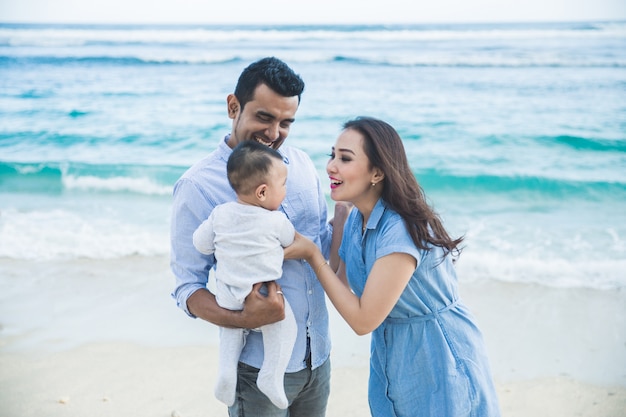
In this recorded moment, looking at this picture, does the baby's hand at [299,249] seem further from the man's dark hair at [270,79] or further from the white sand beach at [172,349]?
the white sand beach at [172,349]

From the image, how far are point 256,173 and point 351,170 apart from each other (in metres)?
0.45

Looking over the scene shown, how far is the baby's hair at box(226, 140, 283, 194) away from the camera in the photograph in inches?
86.8

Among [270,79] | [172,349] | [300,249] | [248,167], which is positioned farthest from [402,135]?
[248,167]

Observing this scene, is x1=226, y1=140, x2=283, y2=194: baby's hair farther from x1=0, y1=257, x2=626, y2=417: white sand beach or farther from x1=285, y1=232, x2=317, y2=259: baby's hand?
x1=0, y1=257, x2=626, y2=417: white sand beach

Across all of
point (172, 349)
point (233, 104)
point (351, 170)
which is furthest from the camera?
point (172, 349)

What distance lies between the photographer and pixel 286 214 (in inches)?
98.0

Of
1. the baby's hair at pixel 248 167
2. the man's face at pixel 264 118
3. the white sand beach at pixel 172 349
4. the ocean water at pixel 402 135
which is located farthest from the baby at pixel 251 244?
the ocean water at pixel 402 135

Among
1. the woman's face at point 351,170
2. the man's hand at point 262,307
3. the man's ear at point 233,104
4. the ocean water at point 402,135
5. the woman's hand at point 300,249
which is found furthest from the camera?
the ocean water at point 402,135

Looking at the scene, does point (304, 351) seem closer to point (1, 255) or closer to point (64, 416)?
point (64, 416)

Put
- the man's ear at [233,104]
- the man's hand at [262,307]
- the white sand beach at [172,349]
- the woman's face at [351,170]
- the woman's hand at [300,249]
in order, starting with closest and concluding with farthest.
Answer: the man's hand at [262,307]
the woman's hand at [300,249]
the woman's face at [351,170]
the man's ear at [233,104]
the white sand beach at [172,349]

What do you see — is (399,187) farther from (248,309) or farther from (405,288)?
(248,309)

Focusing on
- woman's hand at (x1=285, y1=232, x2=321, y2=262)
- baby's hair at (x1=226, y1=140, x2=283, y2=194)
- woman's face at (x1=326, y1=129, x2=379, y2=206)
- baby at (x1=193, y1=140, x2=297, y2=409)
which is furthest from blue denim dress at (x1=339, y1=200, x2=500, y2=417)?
baby's hair at (x1=226, y1=140, x2=283, y2=194)

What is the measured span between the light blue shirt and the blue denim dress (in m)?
0.24

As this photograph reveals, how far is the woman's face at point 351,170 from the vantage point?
244cm
